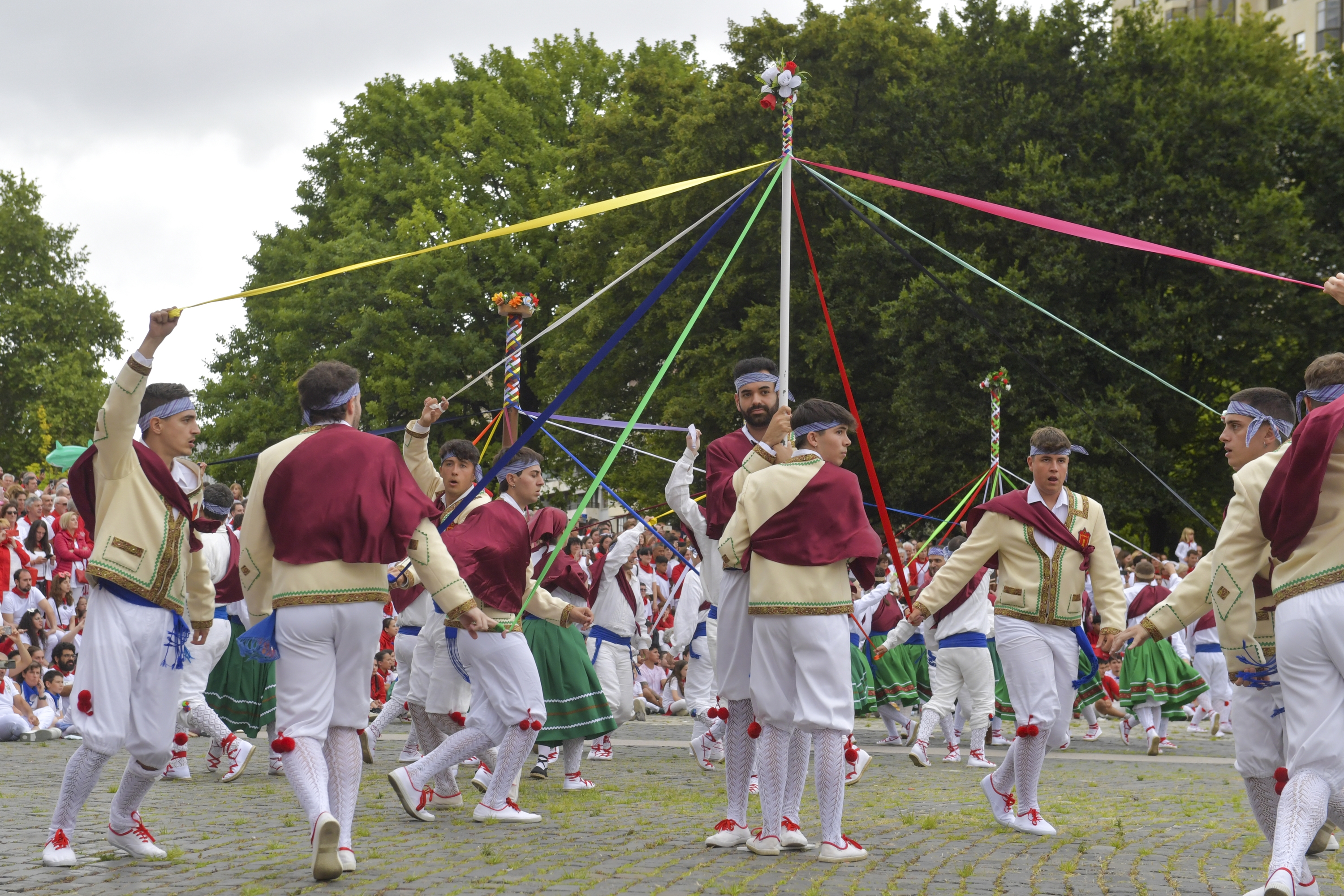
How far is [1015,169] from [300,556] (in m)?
22.5

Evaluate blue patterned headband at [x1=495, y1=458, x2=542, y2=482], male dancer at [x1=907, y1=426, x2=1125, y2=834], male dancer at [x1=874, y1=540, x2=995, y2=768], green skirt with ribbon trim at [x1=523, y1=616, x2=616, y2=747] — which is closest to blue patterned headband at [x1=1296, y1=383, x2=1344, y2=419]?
male dancer at [x1=907, y1=426, x2=1125, y2=834]

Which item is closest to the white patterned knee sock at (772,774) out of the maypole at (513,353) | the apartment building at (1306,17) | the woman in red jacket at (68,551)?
the maypole at (513,353)

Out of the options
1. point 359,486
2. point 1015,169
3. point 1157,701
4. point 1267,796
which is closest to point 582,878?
point 359,486

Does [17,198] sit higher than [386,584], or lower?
higher

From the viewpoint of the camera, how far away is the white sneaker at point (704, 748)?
11.5 metres

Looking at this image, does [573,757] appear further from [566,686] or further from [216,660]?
[216,660]

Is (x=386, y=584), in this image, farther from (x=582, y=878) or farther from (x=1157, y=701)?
(x=1157, y=701)

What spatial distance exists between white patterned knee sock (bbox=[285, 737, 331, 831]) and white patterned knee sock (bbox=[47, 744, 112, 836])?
0.92m

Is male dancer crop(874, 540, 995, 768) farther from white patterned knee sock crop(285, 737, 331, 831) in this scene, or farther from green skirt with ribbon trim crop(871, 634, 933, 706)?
white patterned knee sock crop(285, 737, 331, 831)

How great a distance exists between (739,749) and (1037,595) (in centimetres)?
196

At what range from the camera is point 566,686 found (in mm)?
9367

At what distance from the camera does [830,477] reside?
22.4 ft

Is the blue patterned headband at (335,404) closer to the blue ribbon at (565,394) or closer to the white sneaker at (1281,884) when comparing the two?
the blue ribbon at (565,394)

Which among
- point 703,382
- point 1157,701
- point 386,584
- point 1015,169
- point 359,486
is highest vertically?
point 1015,169
